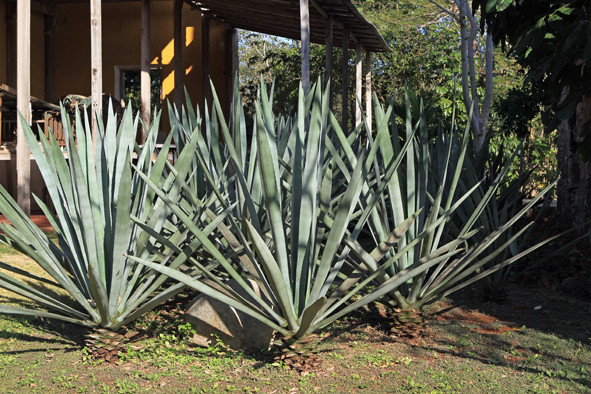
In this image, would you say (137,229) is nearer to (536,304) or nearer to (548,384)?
(548,384)

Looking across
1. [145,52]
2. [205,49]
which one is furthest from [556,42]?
[205,49]

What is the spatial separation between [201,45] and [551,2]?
9.77 metres

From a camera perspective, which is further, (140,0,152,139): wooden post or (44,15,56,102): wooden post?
(44,15,56,102): wooden post

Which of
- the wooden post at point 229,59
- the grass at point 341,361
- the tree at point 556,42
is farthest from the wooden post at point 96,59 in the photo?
the wooden post at point 229,59

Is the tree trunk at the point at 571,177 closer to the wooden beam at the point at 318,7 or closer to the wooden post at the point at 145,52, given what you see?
the wooden beam at the point at 318,7

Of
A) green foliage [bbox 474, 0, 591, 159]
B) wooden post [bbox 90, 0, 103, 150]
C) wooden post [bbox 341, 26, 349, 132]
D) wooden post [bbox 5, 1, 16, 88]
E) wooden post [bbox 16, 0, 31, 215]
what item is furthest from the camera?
wooden post [bbox 5, 1, 16, 88]

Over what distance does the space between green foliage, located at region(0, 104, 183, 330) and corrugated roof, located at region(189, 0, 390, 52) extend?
6527 millimetres

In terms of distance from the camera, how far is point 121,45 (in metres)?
13.1

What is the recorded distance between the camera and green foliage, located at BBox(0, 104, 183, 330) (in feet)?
10.2

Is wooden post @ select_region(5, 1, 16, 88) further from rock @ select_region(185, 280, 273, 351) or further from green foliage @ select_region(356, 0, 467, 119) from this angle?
rock @ select_region(185, 280, 273, 351)

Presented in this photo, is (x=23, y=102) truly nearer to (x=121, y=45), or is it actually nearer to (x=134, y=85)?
(x=121, y=45)

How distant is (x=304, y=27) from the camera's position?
816cm

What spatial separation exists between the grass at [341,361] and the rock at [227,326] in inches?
2.6

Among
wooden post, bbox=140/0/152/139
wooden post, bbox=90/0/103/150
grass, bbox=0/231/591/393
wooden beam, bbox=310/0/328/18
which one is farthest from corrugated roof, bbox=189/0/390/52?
grass, bbox=0/231/591/393
